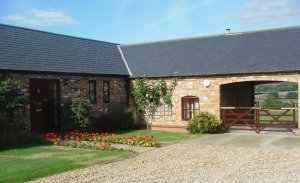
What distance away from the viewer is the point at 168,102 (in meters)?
19.3

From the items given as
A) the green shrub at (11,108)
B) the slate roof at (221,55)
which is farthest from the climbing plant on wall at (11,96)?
the slate roof at (221,55)

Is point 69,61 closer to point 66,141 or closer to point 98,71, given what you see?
point 98,71

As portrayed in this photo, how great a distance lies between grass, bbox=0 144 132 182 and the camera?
9117 millimetres

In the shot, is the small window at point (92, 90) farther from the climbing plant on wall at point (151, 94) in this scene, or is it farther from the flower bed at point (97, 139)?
the flower bed at point (97, 139)

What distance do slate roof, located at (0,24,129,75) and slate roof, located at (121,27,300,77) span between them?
1809 millimetres

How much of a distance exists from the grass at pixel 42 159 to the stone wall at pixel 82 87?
323 cm

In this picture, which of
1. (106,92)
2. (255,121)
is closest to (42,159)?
(106,92)

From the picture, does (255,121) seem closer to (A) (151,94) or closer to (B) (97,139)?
(A) (151,94)

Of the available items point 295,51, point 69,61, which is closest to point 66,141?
point 69,61

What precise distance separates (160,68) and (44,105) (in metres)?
6.84

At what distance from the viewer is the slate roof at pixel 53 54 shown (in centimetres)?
1579

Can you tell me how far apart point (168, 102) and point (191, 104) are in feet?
4.26

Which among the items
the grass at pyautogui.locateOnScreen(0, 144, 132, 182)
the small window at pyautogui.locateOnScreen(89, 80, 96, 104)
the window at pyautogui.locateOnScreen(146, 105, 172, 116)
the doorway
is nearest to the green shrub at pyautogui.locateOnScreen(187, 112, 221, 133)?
the window at pyautogui.locateOnScreen(146, 105, 172, 116)

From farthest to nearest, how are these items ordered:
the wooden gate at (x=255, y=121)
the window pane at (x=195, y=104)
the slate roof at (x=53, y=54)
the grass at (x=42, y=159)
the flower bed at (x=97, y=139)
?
the window pane at (x=195, y=104)
the wooden gate at (x=255, y=121)
the slate roof at (x=53, y=54)
the flower bed at (x=97, y=139)
the grass at (x=42, y=159)
